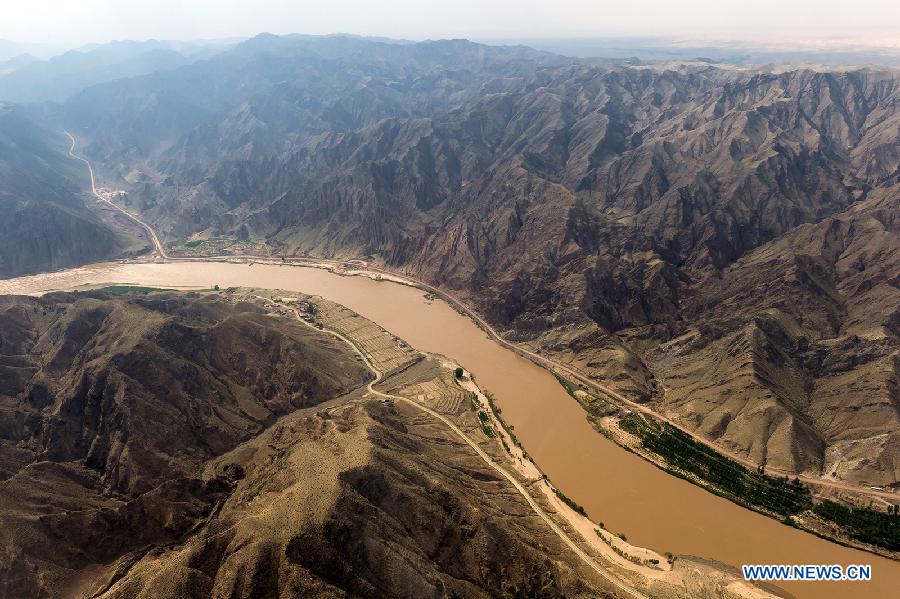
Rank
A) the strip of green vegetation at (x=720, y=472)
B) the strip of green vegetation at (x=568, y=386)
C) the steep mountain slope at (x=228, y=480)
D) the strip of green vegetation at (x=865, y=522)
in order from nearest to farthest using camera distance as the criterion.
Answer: the steep mountain slope at (x=228, y=480)
the strip of green vegetation at (x=865, y=522)
the strip of green vegetation at (x=720, y=472)
the strip of green vegetation at (x=568, y=386)

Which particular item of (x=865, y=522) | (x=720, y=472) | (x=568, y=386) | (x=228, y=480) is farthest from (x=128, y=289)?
(x=865, y=522)

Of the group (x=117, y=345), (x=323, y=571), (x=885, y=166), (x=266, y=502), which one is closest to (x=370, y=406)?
(x=266, y=502)

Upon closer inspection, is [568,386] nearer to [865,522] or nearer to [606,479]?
[606,479]

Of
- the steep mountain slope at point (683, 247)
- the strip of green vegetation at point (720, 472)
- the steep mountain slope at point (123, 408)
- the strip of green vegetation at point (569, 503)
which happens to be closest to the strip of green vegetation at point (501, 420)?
the strip of green vegetation at point (569, 503)

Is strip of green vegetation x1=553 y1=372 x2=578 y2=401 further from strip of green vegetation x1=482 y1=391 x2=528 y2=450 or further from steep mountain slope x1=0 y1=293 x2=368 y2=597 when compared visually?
steep mountain slope x1=0 y1=293 x2=368 y2=597

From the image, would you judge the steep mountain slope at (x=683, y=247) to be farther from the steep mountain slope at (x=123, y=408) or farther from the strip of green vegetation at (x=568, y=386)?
the steep mountain slope at (x=123, y=408)

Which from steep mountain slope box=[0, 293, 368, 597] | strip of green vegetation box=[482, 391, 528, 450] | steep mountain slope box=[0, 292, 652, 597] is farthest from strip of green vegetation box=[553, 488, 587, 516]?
steep mountain slope box=[0, 293, 368, 597]
